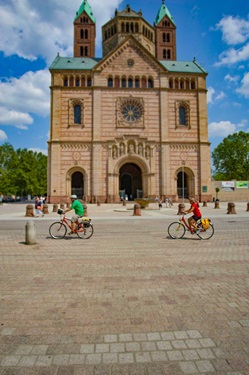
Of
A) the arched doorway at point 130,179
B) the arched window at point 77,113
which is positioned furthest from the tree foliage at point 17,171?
the arched doorway at point 130,179

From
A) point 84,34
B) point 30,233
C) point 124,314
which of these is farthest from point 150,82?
point 124,314

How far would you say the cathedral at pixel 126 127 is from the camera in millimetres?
39125

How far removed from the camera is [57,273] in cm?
569

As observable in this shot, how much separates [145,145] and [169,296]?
36.7m

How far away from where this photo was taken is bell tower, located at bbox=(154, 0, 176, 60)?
56.5 meters

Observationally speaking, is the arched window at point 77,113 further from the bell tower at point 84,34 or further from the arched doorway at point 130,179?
the bell tower at point 84,34

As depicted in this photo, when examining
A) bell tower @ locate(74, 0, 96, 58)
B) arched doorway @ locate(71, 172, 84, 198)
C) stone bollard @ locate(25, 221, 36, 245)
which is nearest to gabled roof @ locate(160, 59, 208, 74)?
bell tower @ locate(74, 0, 96, 58)

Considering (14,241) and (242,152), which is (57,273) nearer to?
(14,241)

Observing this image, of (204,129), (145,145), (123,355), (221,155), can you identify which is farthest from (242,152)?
(123,355)

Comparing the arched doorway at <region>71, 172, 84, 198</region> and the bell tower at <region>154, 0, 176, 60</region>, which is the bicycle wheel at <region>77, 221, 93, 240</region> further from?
the bell tower at <region>154, 0, 176, 60</region>

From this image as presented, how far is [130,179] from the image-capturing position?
4450 centimetres

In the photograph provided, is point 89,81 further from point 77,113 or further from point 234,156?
point 234,156

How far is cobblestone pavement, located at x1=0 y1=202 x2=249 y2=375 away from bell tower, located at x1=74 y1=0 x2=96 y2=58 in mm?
57054

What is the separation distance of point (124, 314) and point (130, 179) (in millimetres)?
40915
